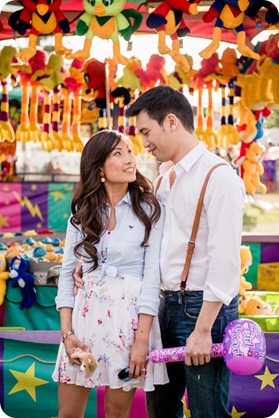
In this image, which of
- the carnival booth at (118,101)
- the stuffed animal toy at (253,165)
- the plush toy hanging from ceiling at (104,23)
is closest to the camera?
the plush toy hanging from ceiling at (104,23)

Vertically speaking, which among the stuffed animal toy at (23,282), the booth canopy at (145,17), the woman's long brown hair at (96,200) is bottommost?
the stuffed animal toy at (23,282)

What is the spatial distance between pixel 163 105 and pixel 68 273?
0.71 meters

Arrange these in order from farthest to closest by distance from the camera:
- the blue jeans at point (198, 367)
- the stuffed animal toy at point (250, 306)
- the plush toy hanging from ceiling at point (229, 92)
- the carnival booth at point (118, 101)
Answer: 1. the plush toy hanging from ceiling at point (229, 92)
2. the stuffed animal toy at point (250, 306)
3. the carnival booth at point (118, 101)
4. the blue jeans at point (198, 367)

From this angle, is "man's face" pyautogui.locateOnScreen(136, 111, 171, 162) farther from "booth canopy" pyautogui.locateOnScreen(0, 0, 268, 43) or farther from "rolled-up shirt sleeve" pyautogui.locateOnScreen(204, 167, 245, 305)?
"booth canopy" pyautogui.locateOnScreen(0, 0, 268, 43)

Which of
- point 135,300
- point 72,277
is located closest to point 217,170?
point 135,300

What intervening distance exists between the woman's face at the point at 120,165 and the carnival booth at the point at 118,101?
31.1 inches

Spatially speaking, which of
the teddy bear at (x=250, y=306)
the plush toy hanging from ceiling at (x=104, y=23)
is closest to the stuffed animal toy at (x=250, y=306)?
the teddy bear at (x=250, y=306)

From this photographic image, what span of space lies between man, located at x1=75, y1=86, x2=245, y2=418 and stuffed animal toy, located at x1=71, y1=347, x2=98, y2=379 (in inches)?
10.2

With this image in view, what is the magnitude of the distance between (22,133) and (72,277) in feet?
12.3

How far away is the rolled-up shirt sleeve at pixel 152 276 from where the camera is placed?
230cm

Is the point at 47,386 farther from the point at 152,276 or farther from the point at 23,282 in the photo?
the point at 152,276

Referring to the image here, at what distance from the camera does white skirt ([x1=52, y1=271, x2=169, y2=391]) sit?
7.66ft

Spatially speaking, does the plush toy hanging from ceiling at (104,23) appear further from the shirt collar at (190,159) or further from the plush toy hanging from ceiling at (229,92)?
the plush toy hanging from ceiling at (229,92)

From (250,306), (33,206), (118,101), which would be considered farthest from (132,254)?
(33,206)
